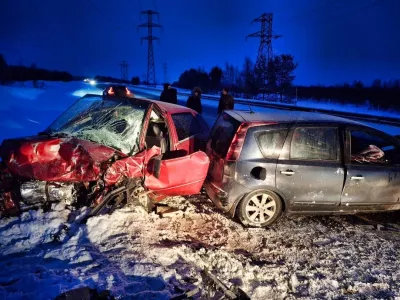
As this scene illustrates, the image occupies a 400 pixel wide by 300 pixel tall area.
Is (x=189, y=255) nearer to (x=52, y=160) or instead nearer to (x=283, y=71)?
(x=52, y=160)

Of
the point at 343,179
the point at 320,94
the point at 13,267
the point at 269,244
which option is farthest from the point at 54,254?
the point at 320,94

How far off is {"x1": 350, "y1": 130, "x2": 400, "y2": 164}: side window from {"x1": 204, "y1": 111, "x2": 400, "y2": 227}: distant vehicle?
3 cm

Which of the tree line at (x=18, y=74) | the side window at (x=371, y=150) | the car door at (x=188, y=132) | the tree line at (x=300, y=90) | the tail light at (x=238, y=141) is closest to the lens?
the tail light at (x=238, y=141)

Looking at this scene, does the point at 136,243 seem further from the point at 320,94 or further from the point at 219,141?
the point at 320,94

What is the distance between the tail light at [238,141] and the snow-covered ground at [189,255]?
101 cm

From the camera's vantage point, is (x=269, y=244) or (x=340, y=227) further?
(x=340, y=227)

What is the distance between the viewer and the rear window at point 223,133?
4.45 m

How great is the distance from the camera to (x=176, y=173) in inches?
175

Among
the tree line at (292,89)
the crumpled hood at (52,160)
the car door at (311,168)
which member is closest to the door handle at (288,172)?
the car door at (311,168)

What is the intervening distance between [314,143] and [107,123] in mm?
3171

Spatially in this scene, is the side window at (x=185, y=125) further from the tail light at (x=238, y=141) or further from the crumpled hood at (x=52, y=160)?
the crumpled hood at (x=52, y=160)

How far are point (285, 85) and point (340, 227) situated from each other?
99.8ft

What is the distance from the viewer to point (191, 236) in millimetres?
4145

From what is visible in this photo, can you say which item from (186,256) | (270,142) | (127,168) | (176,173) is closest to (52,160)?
(127,168)
